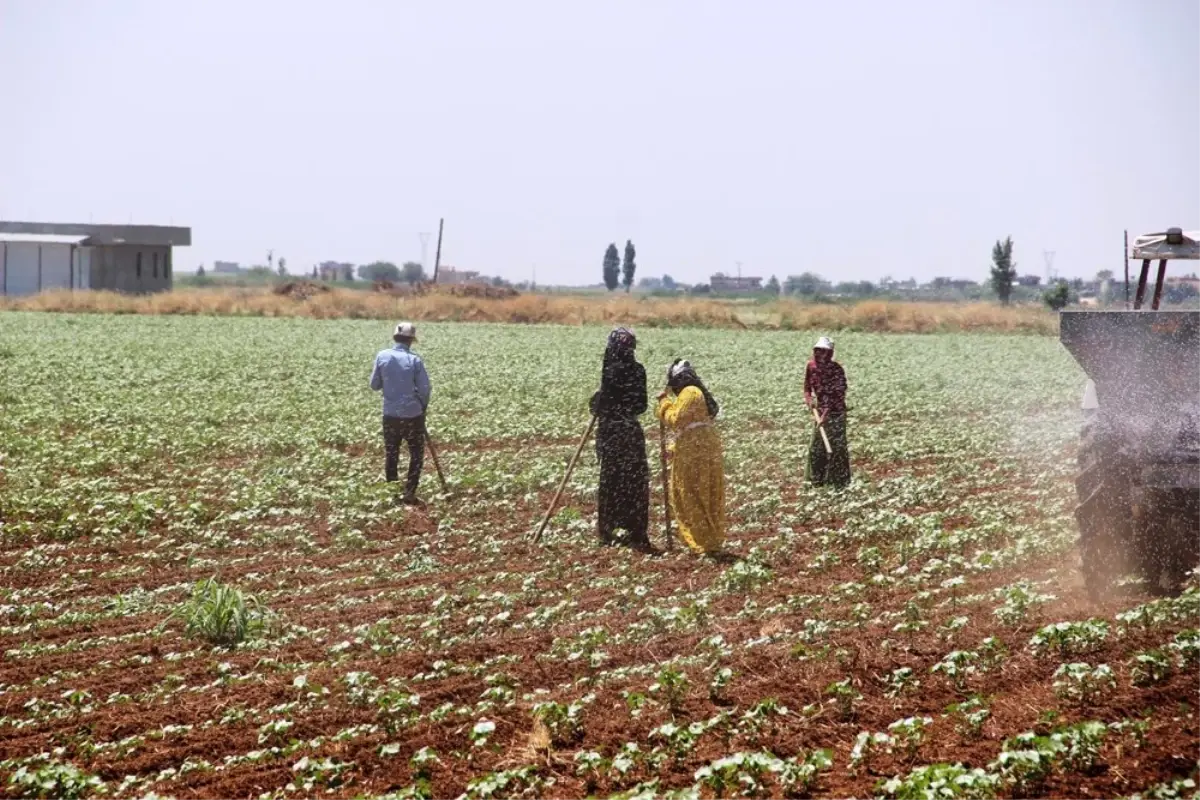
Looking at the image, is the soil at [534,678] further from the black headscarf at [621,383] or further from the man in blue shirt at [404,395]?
the man in blue shirt at [404,395]

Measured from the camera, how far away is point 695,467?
11438 mm

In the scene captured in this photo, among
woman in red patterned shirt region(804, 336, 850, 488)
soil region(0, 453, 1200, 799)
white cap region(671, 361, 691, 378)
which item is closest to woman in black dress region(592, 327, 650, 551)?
white cap region(671, 361, 691, 378)

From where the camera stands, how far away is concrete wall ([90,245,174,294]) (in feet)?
225

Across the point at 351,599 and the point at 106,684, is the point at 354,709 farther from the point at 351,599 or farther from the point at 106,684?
the point at 351,599

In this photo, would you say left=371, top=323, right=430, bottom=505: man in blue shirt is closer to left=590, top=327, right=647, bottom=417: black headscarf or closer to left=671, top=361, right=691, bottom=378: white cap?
left=590, top=327, right=647, bottom=417: black headscarf

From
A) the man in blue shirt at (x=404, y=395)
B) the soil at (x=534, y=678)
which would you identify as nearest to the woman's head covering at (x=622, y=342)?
the soil at (x=534, y=678)

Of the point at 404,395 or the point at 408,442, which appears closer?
the point at 408,442

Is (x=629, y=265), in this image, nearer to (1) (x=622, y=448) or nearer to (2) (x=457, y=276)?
(2) (x=457, y=276)

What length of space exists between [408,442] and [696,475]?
12.1 feet

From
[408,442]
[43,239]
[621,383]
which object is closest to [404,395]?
[408,442]

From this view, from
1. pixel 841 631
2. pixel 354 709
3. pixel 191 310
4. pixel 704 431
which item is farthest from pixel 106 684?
pixel 191 310

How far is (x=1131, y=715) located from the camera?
21.4 feet

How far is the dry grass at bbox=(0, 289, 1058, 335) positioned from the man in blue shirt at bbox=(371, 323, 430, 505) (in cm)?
4293

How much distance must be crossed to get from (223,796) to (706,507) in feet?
18.8
